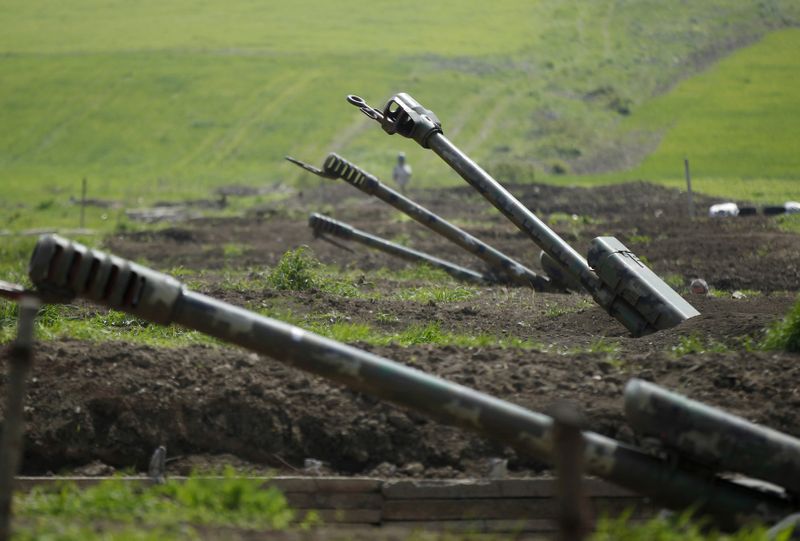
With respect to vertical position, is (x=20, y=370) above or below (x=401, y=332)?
above


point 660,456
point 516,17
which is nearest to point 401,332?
point 660,456

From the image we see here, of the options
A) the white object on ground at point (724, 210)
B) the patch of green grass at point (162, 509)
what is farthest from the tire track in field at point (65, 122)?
the patch of green grass at point (162, 509)

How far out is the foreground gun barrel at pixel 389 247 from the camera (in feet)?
69.6

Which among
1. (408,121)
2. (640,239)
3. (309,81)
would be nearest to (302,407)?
(408,121)

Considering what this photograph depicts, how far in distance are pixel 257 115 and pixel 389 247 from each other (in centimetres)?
4719

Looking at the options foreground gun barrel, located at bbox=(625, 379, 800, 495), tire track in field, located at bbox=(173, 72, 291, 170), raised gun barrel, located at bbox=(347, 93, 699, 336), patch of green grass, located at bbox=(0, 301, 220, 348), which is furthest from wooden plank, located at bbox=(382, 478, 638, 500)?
tire track in field, located at bbox=(173, 72, 291, 170)

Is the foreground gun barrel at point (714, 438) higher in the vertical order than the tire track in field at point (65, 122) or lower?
higher

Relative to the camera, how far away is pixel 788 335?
11.8 m

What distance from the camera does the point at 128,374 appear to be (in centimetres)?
1157

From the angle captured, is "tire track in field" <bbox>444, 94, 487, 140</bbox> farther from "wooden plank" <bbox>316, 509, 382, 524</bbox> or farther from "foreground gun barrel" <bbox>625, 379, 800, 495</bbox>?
"foreground gun barrel" <bbox>625, 379, 800, 495</bbox>

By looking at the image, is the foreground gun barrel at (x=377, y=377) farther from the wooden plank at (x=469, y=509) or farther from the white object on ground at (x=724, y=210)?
the white object on ground at (x=724, y=210)

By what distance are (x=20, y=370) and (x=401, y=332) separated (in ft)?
27.6

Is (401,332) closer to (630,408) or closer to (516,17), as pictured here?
(630,408)

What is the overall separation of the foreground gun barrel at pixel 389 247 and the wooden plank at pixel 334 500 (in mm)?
11457
